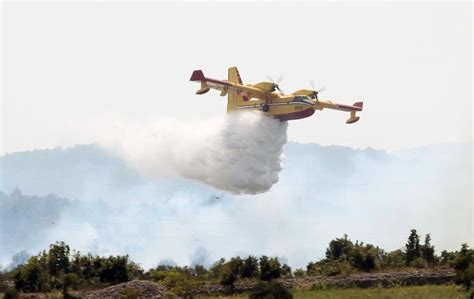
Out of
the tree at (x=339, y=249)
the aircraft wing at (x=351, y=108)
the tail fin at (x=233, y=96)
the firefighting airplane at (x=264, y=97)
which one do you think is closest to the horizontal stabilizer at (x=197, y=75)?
the firefighting airplane at (x=264, y=97)

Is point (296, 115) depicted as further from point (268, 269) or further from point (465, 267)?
point (465, 267)

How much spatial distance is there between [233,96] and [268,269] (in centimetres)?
1288

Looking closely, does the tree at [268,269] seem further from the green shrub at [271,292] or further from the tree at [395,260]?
the green shrub at [271,292]

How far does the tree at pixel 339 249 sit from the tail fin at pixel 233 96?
547 inches

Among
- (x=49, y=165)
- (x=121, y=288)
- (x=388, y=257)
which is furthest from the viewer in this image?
(x=49, y=165)

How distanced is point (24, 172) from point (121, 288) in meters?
145

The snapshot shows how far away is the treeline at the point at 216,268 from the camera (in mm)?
58031

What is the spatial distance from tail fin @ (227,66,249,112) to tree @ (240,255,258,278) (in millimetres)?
11424

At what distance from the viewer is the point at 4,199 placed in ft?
609

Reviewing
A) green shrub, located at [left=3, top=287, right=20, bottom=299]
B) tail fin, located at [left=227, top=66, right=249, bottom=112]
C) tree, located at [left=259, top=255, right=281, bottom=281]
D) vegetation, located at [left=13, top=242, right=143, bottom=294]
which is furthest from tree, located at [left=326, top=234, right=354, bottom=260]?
green shrub, located at [left=3, top=287, right=20, bottom=299]

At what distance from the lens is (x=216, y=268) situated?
66688 mm

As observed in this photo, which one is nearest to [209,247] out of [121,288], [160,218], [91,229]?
[160,218]

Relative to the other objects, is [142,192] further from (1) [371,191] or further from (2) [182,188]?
(1) [371,191]

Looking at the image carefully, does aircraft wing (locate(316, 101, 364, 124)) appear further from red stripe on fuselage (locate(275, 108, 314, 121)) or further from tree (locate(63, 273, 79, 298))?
tree (locate(63, 273, 79, 298))
